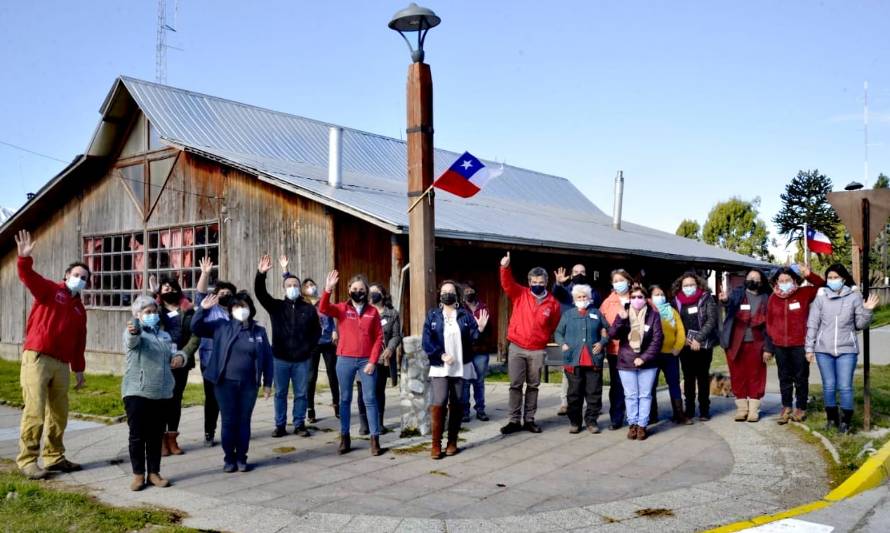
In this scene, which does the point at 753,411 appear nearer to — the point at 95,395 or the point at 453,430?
the point at 453,430

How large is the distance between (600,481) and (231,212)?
10.9 meters

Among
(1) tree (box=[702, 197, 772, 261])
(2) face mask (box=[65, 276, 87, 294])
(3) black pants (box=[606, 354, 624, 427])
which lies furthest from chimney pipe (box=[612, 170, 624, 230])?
(1) tree (box=[702, 197, 772, 261])

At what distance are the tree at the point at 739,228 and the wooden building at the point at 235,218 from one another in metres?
34.7

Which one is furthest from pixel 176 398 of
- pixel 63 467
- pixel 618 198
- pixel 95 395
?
pixel 618 198

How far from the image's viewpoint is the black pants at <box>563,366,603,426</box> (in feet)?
27.4

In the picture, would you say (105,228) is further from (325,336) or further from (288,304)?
(288,304)

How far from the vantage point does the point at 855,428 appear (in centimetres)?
797

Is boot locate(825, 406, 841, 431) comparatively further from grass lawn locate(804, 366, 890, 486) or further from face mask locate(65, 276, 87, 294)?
face mask locate(65, 276, 87, 294)

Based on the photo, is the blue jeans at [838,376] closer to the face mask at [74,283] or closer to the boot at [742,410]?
the boot at [742,410]

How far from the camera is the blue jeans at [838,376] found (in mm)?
7793

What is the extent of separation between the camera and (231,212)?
49.8 ft

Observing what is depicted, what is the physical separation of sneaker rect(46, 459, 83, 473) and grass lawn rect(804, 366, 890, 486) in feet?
21.8

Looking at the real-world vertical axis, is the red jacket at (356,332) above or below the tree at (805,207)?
below

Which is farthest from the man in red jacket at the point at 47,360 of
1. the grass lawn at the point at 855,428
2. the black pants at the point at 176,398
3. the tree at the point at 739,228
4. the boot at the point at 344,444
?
the tree at the point at 739,228
